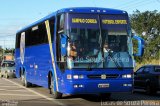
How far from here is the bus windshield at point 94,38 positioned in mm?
15328

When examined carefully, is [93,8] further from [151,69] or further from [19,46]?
[19,46]

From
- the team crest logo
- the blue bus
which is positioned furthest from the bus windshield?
the team crest logo

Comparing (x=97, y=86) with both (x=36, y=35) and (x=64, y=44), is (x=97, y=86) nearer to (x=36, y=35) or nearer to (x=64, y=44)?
(x=64, y=44)

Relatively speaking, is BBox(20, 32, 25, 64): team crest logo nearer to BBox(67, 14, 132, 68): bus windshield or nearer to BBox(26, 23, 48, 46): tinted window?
BBox(26, 23, 48, 46): tinted window

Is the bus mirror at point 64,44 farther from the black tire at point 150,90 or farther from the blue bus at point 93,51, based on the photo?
the black tire at point 150,90

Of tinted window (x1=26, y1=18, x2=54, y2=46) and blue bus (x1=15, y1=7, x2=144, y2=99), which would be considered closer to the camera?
blue bus (x1=15, y1=7, x2=144, y2=99)

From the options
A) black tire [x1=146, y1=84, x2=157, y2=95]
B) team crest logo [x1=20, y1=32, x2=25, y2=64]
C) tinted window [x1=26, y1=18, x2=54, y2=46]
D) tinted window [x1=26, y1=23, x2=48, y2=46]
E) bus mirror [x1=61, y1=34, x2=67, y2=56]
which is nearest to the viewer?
bus mirror [x1=61, y1=34, x2=67, y2=56]

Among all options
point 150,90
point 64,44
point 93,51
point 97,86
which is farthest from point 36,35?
point 97,86

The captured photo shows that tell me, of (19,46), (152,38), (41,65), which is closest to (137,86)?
(41,65)

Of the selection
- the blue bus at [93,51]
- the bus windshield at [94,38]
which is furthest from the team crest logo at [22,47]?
the bus windshield at [94,38]

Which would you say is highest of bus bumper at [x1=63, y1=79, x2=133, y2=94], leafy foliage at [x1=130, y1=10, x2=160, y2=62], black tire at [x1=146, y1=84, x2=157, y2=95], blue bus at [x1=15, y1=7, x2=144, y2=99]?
leafy foliage at [x1=130, y1=10, x2=160, y2=62]

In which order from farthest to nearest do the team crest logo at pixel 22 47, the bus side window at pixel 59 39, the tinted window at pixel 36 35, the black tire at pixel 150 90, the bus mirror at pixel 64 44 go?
1. the team crest logo at pixel 22 47
2. the black tire at pixel 150 90
3. the tinted window at pixel 36 35
4. the bus side window at pixel 59 39
5. the bus mirror at pixel 64 44

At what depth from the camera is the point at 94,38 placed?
15.6 m

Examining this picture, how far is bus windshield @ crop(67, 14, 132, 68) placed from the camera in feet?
50.3
